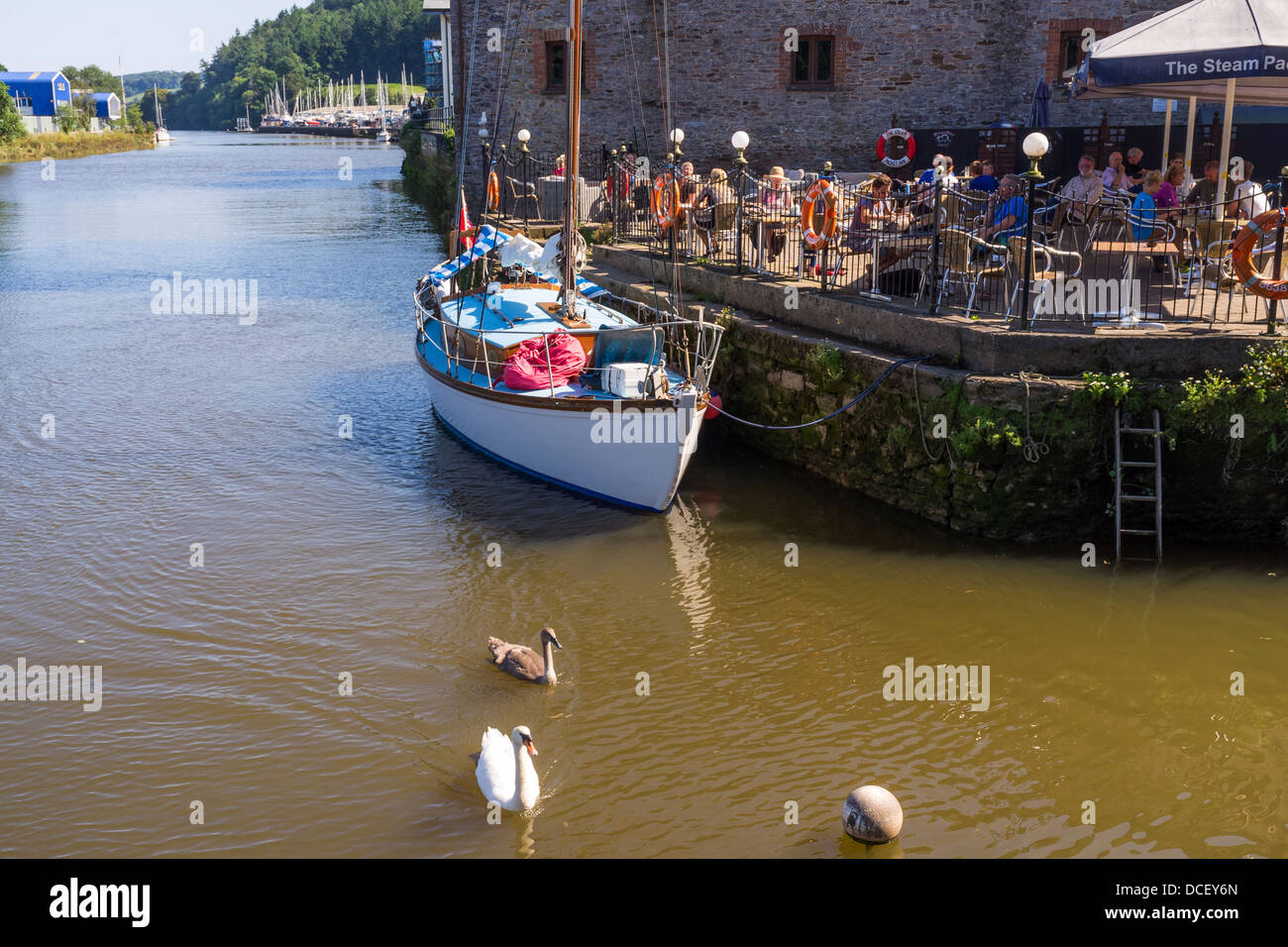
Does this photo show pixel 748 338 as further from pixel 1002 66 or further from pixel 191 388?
pixel 1002 66

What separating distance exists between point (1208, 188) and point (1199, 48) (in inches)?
110

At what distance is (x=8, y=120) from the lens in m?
72.0

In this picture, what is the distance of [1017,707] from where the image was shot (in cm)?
802

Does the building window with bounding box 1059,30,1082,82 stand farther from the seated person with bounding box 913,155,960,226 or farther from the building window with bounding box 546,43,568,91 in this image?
the seated person with bounding box 913,155,960,226

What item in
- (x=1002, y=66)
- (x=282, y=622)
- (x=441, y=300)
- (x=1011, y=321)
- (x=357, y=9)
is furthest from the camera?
(x=357, y=9)

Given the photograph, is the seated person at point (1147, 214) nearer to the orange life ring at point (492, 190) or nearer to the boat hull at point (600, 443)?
the boat hull at point (600, 443)

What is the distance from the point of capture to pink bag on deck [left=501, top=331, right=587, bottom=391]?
12000 millimetres

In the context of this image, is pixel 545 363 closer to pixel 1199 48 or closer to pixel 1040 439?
pixel 1040 439

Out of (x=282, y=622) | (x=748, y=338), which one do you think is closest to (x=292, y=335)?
(x=748, y=338)

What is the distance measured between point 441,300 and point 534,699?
8773 mm

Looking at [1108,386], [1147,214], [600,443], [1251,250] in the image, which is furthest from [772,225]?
[1251,250]

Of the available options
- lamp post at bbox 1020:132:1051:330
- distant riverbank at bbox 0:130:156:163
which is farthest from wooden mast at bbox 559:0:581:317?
distant riverbank at bbox 0:130:156:163

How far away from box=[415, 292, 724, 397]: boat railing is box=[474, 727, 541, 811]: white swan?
545cm

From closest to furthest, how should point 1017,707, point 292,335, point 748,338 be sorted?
point 1017,707 < point 748,338 < point 292,335
